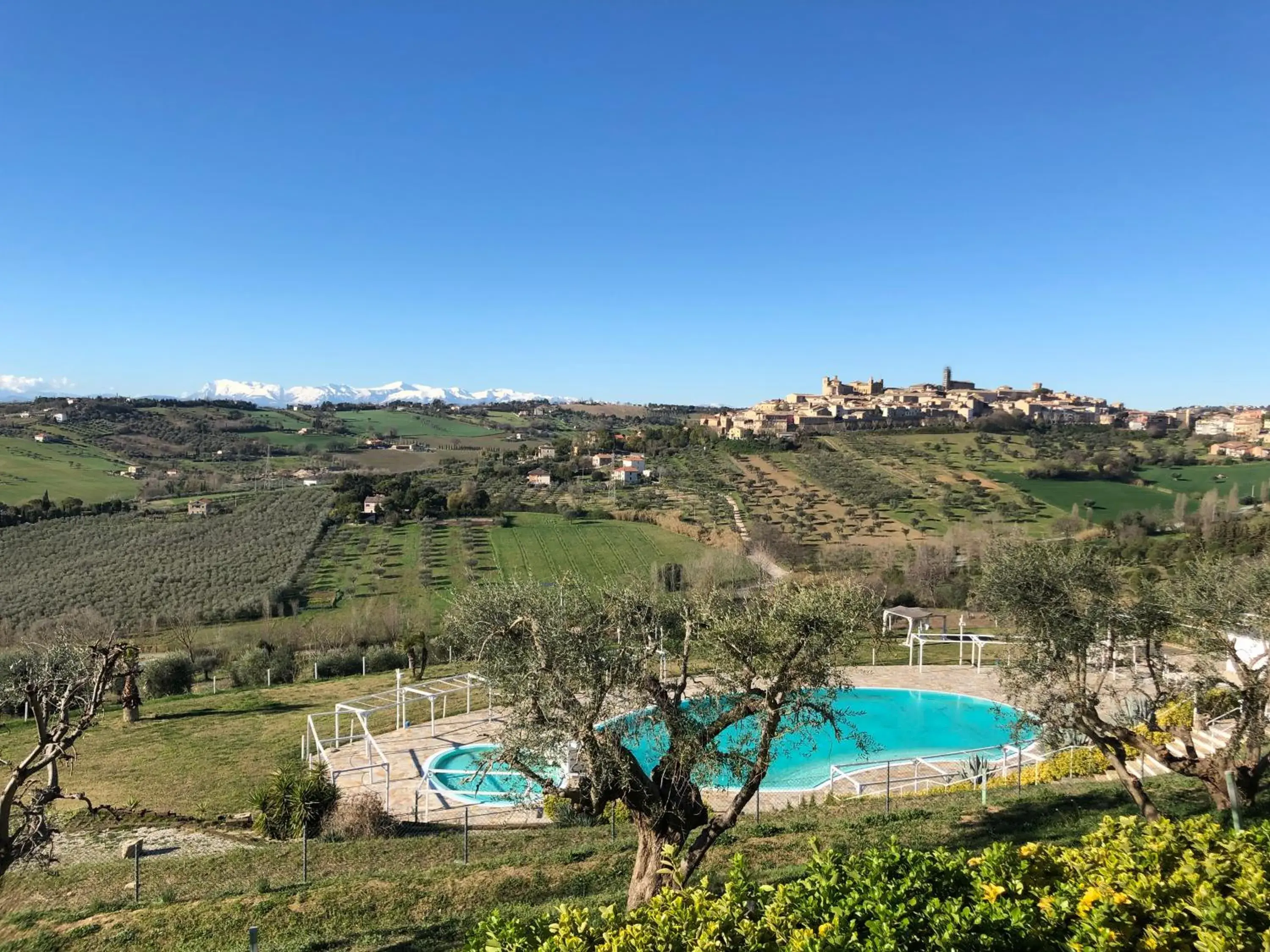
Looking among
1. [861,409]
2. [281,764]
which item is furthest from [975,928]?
[861,409]

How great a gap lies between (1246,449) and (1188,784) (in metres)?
80.7

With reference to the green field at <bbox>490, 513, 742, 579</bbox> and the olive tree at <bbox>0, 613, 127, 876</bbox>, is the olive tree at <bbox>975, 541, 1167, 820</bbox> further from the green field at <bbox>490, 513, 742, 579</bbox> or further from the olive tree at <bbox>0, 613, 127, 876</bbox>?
the green field at <bbox>490, 513, 742, 579</bbox>

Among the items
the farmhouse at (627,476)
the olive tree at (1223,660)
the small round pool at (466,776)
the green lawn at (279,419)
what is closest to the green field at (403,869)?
the olive tree at (1223,660)

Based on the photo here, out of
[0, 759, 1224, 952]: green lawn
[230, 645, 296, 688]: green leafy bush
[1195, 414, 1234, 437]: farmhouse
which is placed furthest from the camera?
[1195, 414, 1234, 437]: farmhouse

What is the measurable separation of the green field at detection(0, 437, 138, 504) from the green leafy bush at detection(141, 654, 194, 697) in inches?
1787

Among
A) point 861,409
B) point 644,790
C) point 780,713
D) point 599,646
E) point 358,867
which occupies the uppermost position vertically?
point 861,409

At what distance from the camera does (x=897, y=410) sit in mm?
106312

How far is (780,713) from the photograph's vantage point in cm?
830

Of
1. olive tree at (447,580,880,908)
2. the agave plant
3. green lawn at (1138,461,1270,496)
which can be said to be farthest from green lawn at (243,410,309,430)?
olive tree at (447,580,880,908)

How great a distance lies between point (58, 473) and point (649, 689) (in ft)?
273

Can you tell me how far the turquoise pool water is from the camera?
54.7ft

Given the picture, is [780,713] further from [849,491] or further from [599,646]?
[849,491]

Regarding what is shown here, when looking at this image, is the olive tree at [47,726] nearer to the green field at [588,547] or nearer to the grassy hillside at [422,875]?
the grassy hillside at [422,875]

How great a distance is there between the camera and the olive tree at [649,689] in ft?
26.0
